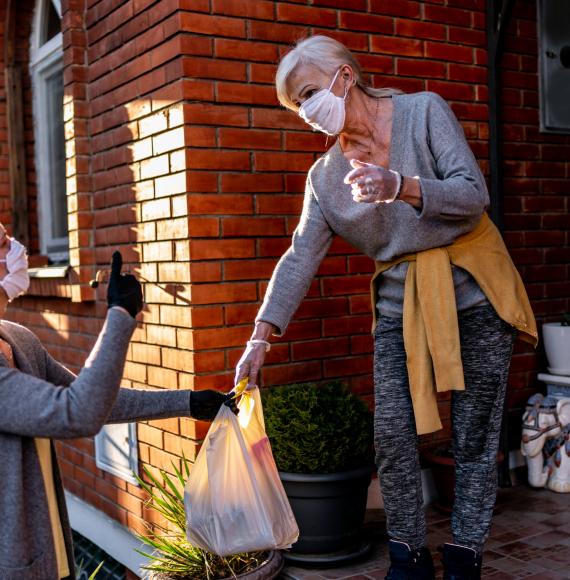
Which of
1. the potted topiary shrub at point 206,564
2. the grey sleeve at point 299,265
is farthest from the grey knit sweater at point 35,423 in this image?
the potted topiary shrub at point 206,564

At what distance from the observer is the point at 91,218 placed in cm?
446

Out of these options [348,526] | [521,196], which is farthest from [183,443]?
[521,196]

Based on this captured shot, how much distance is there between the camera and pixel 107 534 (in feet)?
14.8

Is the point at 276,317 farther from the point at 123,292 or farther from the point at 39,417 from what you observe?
the point at 39,417

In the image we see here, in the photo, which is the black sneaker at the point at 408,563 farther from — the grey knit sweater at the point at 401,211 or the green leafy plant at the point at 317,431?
the grey knit sweater at the point at 401,211

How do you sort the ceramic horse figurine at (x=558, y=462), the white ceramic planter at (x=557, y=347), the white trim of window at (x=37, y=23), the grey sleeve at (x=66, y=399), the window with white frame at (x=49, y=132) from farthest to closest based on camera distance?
the white trim of window at (x=37, y=23) → the window with white frame at (x=49, y=132) → the white ceramic planter at (x=557, y=347) → the ceramic horse figurine at (x=558, y=462) → the grey sleeve at (x=66, y=399)

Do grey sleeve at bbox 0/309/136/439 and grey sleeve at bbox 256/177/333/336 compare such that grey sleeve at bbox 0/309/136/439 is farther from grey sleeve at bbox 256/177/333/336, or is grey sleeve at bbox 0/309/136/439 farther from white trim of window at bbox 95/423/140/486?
white trim of window at bbox 95/423/140/486

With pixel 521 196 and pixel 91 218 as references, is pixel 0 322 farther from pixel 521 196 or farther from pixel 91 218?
pixel 521 196

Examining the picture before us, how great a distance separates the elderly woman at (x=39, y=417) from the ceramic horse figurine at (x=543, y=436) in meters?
2.68

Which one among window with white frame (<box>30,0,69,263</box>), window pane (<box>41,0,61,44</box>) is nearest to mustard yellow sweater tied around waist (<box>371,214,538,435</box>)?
window with white frame (<box>30,0,69,263</box>)

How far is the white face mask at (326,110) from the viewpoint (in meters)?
2.55

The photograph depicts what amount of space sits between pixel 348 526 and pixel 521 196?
7.01 ft

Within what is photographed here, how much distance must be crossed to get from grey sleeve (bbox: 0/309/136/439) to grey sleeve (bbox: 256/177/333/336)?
1014 millimetres

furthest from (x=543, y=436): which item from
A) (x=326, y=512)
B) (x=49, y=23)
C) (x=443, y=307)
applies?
(x=49, y=23)
